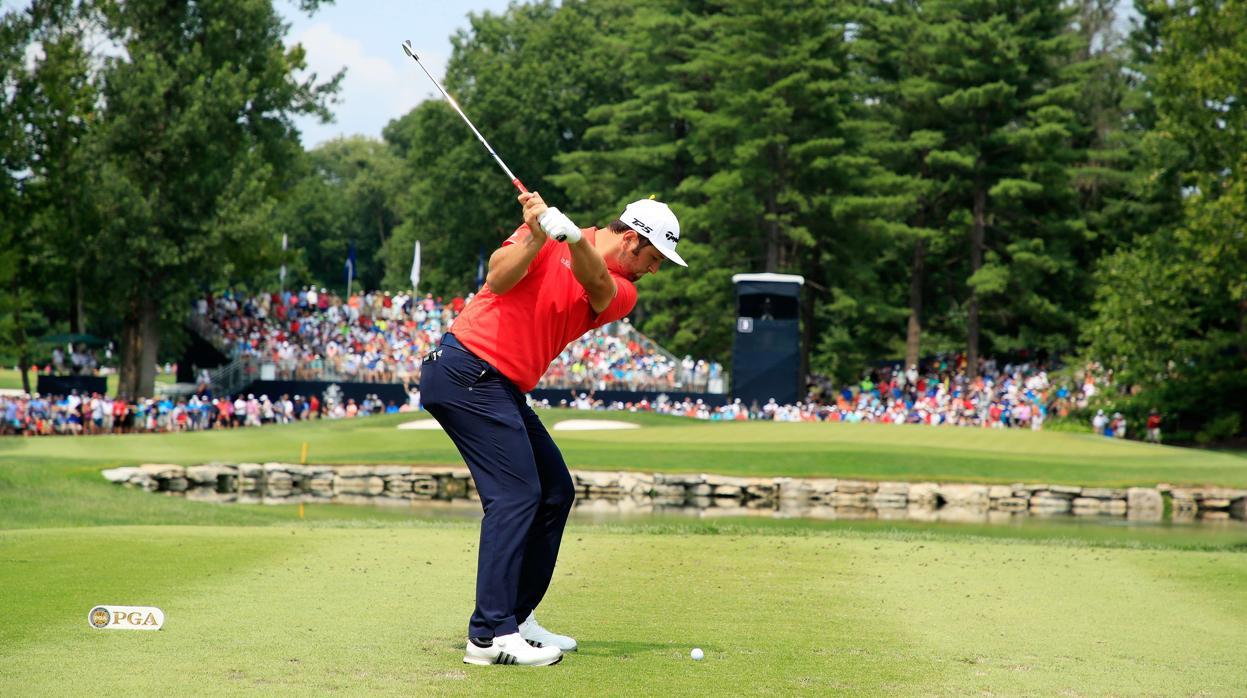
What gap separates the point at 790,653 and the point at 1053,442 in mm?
30736

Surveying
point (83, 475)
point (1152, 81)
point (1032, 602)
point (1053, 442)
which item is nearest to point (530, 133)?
point (1152, 81)

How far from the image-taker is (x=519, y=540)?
6844 millimetres

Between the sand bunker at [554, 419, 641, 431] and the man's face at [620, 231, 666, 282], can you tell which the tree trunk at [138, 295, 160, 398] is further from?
the man's face at [620, 231, 666, 282]

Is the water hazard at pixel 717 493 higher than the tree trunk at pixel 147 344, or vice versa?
the tree trunk at pixel 147 344

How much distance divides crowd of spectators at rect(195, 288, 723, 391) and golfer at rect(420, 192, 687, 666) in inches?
1551

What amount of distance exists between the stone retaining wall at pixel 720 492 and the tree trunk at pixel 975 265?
27.1m

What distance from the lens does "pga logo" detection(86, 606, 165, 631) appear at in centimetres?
687

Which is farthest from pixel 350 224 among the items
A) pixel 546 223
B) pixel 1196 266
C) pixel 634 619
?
pixel 546 223

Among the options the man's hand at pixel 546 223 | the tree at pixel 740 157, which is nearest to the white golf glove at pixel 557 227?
the man's hand at pixel 546 223

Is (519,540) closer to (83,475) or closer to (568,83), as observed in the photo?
(83,475)

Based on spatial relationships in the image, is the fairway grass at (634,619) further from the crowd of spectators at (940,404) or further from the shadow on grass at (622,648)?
the crowd of spectators at (940,404)

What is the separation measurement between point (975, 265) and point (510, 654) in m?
52.1

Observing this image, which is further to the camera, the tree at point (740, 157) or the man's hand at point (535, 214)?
the tree at point (740, 157)

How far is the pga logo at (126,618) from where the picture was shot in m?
6.87
